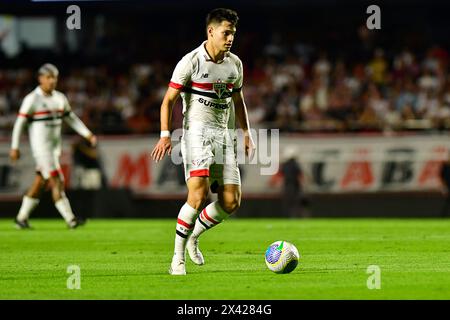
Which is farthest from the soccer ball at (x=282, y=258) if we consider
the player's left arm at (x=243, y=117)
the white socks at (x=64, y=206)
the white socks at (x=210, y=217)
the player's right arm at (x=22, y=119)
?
the player's right arm at (x=22, y=119)

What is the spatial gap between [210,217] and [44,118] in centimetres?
761

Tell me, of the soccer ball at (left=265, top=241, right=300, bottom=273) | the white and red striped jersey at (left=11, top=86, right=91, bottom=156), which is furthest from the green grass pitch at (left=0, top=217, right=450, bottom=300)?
the white and red striped jersey at (left=11, top=86, right=91, bottom=156)

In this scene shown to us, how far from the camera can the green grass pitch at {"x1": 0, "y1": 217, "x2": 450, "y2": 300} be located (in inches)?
364

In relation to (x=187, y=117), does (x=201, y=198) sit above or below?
below

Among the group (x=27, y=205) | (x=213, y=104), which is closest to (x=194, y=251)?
(x=213, y=104)

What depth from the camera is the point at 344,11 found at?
102 ft

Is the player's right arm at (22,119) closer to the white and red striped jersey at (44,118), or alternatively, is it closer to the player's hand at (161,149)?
the white and red striped jersey at (44,118)

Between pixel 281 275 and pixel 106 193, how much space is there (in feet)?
51.8

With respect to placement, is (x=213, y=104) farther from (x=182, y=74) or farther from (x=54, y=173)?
(x=54, y=173)

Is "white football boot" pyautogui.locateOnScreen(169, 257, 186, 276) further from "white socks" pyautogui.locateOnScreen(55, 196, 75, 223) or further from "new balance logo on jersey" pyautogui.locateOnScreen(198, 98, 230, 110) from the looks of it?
"white socks" pyautogui.locateOnScreen(55, 196, 75, 223)

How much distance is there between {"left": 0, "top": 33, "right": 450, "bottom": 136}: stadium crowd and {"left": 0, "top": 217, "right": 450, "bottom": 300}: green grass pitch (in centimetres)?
730

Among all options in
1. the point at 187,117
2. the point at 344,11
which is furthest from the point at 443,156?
the point at 187,117

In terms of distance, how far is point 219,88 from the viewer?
11.0 metres
